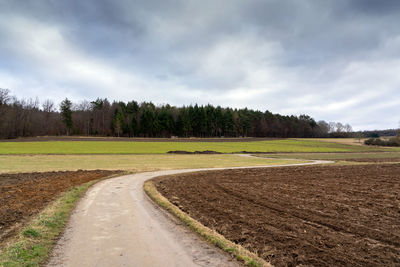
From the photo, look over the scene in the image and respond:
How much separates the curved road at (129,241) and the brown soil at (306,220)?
4.41ft

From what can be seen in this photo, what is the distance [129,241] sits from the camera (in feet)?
23.7

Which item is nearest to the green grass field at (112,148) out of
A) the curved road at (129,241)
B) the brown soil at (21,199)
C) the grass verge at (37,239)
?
the brown soil at (21,199)

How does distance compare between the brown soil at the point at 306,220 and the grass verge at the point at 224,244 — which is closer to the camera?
the grass verge at the point at 224,244

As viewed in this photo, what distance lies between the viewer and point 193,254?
6316 millimetres

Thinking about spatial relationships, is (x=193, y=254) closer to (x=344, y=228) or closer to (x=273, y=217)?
(x=273, y=217)

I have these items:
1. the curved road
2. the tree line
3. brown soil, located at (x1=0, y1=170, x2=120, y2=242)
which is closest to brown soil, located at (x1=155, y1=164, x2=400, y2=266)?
the curved road

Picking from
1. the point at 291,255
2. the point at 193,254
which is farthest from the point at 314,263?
the point at 193,254

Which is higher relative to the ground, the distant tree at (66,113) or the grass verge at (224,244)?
the distant tree at (66,113)

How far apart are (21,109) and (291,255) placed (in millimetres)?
113668

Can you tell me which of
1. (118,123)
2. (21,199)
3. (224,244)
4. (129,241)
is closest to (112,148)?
(21,199)

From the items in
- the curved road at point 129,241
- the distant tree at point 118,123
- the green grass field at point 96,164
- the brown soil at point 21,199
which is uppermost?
the distant tree at point 118,123

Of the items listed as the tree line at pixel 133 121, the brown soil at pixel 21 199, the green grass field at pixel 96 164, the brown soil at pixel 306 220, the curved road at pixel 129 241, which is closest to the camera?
the curved road at pixel 129 241

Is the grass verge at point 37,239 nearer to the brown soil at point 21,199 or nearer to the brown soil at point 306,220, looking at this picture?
the brown soil at point 21,199

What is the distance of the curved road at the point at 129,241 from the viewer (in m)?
5.93
